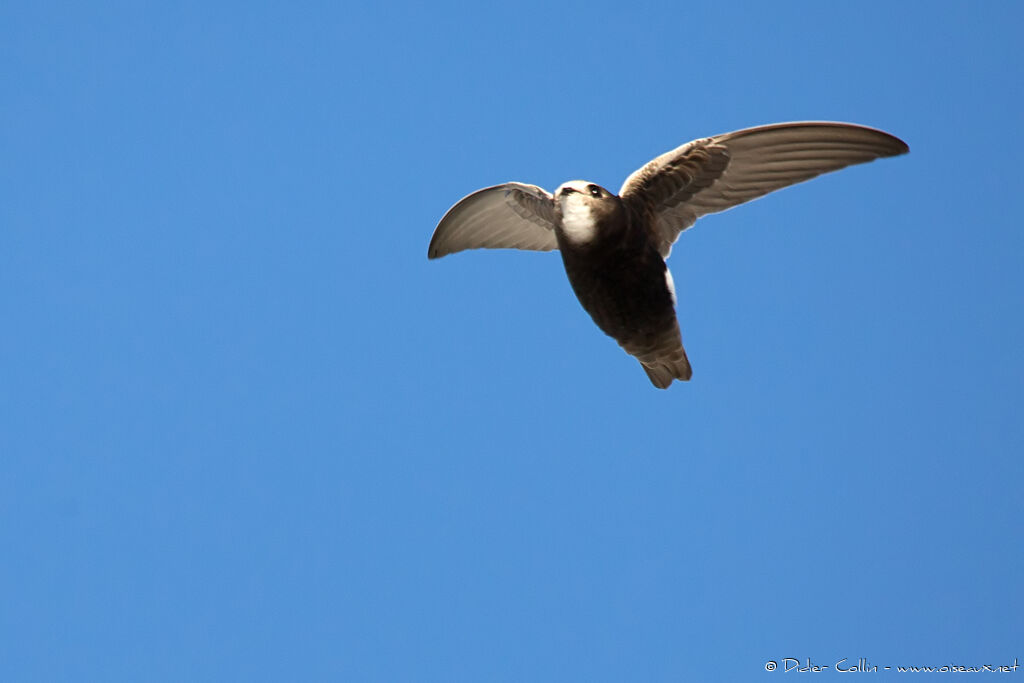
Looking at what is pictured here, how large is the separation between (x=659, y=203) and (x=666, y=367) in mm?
480

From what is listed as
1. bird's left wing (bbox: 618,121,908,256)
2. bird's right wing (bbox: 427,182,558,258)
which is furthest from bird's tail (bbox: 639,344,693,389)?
bird's right wing (bbox: 427,182,558,258)

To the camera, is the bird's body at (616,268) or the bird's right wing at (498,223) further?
the bird's right wing at (498,223)

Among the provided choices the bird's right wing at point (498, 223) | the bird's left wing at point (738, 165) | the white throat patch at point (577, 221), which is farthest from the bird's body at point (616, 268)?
the bird's right wing at point (498, 223)

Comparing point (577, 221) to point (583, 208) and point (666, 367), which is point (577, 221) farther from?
point (666, 367)

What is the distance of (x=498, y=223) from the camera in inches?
126

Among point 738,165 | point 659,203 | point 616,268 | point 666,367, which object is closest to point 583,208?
point 616,268

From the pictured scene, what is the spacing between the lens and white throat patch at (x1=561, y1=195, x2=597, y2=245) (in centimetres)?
248

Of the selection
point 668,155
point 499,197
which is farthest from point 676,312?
point 499,197

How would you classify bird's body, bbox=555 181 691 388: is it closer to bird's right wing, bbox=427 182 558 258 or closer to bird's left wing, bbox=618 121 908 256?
bird's left wing, bbox=618 121 908 256

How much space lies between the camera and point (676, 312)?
2824 mm

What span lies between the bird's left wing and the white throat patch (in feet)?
0.79

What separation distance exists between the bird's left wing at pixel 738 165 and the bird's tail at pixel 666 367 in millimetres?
280

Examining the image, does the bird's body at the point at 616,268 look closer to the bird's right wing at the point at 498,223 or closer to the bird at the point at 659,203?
the bird at the point at 659,203

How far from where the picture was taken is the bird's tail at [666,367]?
9.70 ft
